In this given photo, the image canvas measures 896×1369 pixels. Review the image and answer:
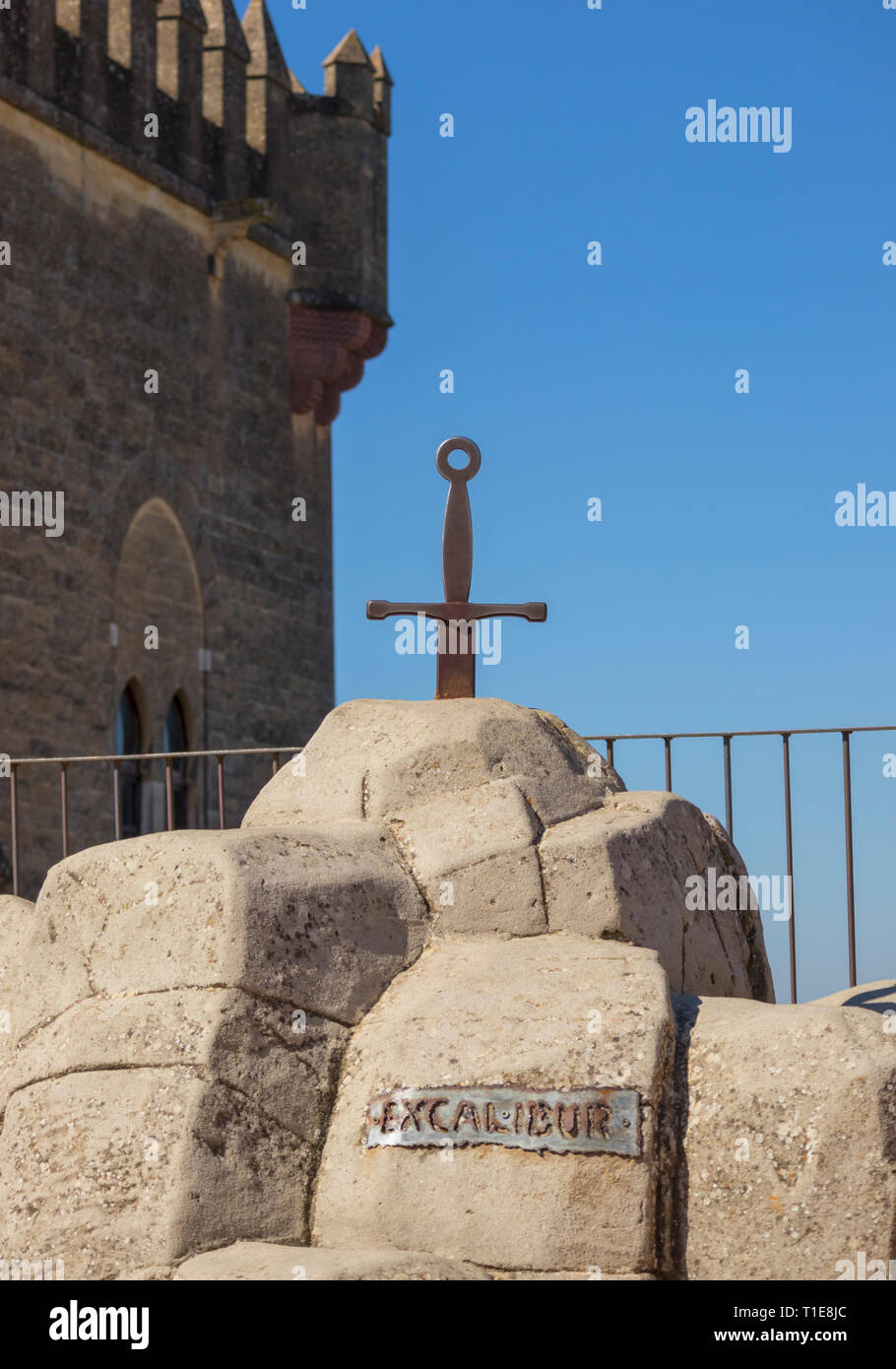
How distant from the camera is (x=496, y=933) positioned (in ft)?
14.0

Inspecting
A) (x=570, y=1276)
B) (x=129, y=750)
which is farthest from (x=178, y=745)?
(x=570, y=1276)

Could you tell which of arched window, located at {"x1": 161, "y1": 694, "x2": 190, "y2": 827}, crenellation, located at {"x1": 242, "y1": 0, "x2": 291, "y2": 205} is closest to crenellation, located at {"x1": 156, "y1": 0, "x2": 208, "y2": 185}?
crenellation, located at {"x1": 242, "y1": 0, "x2": 291, "y2": 205}

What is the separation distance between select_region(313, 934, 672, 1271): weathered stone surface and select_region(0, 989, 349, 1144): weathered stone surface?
6 centimetres

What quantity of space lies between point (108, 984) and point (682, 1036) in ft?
→ 4.04

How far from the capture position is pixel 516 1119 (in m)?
3.79

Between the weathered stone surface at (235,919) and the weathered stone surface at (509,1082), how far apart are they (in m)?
0.14

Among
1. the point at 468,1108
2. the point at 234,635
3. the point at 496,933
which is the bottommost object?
the point at 468,1108

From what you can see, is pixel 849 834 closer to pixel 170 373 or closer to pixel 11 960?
pixel 11 960

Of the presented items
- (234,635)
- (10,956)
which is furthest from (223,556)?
(10,956)

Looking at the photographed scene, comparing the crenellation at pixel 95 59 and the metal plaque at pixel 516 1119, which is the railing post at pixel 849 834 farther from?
the crenellation at pixel 95 59

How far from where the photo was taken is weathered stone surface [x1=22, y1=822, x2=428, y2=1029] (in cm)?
401

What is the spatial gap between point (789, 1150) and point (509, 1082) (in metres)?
0.56

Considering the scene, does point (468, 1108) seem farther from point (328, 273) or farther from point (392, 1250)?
point (328, 273)

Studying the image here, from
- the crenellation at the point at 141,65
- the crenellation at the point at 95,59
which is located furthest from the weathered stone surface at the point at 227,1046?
the crenellation at the point at 141,65
